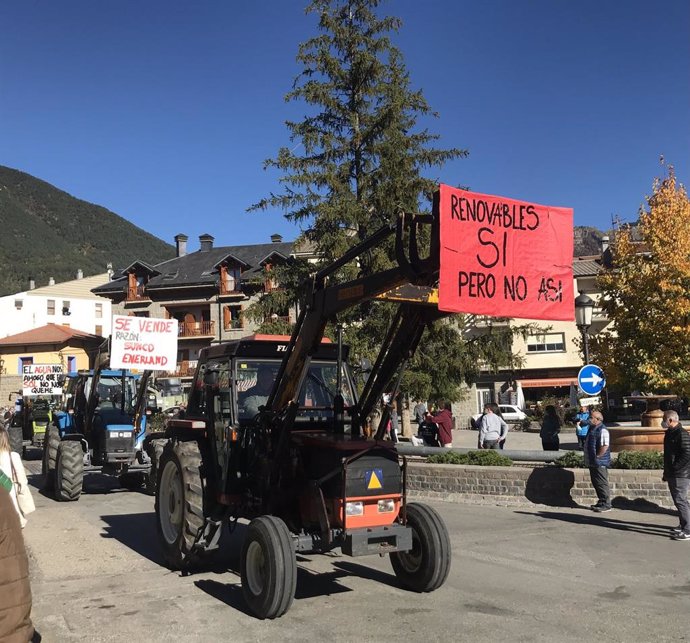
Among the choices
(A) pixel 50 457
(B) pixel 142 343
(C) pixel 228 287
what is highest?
(C) pixel 228 287

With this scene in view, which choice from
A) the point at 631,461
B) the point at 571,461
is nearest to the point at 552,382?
the point at 571,461

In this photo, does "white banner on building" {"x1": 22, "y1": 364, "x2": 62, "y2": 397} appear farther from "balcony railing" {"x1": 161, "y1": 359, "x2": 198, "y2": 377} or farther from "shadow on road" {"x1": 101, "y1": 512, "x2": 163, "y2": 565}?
"balcony railing" {"x1": 161, "y1": 359, "x2": 198, "y2": 377}

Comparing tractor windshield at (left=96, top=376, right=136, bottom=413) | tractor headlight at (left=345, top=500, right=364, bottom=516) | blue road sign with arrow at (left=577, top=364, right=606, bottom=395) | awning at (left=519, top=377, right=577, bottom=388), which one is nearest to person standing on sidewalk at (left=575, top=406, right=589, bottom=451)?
blue road sign with arrow at (left=577, top=364, right=606, bottom=395)

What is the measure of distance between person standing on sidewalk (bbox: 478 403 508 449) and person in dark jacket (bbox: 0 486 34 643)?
13.4 meters

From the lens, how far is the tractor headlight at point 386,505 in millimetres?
6488

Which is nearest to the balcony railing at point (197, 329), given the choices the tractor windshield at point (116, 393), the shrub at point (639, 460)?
the tractor windshield at point (116, 393)

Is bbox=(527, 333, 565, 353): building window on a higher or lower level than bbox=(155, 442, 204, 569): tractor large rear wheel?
higher

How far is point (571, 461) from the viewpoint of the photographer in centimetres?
1252

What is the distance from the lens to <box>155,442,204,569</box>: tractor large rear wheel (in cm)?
754

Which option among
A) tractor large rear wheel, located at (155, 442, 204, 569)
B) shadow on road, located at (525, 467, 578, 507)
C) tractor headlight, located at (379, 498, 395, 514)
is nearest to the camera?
tractor headlight, located at (379, 498, 395, 514)

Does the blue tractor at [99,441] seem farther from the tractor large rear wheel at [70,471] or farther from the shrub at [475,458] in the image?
the shrub at [475,458]

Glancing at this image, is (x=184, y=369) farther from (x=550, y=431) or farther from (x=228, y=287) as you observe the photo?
(x=550, y=431)

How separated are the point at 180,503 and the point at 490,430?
932 cm

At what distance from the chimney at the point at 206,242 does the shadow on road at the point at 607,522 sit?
157 feet
